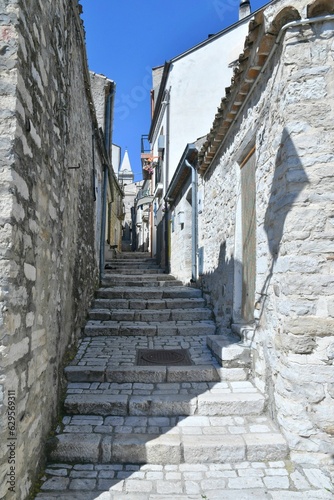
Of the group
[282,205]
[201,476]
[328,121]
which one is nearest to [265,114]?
[328,121]

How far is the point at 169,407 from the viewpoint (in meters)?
3.43

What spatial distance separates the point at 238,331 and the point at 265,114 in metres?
2.57

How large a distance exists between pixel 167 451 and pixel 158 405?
0.55 metres

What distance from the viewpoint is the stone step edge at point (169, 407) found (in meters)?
3.39

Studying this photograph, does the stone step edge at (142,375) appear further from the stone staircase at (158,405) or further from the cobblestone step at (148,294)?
the cobblestone step at (148,294)

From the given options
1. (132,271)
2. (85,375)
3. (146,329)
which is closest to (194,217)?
(146,329)

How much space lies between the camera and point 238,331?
14.5 feet

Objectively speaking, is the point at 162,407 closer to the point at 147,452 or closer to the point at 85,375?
the point at 147,452

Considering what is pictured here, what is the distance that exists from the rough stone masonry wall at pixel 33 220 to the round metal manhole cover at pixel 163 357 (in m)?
1.00

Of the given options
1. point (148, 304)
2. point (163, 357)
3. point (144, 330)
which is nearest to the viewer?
point (163, 357)

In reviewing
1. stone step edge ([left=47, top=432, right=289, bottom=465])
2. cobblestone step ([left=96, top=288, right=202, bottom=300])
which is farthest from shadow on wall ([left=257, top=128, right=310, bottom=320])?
cobblestone step ([left=96, top=288, right=202, bottom=300])

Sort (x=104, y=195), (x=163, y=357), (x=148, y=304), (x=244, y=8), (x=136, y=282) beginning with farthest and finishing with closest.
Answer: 1. (x=244, y=8)
2. (x=104, y=195)
3. (x=136, y=282)
4. (x=148, y=304)
5. (x=163, y=357)

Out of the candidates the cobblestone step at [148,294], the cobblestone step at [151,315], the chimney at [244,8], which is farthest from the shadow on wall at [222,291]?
the chimney at [244,8]

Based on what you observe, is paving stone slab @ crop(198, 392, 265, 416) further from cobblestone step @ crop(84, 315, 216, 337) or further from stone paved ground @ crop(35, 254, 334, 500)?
cobblestone step @ crop(84, 315, 216, 337)
